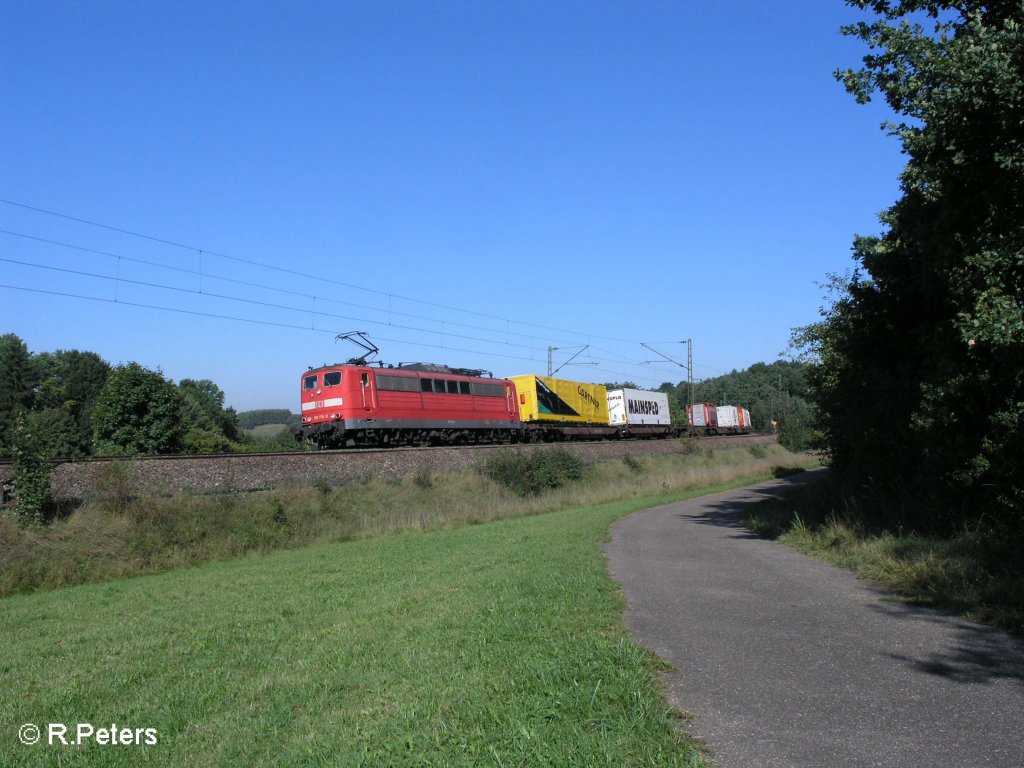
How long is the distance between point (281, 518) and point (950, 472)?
16.7 metres

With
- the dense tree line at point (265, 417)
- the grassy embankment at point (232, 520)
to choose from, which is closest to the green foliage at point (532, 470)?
the grassy embankment at point (232, 520)

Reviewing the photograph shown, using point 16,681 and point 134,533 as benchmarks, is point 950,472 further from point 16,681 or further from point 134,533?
point 134,533

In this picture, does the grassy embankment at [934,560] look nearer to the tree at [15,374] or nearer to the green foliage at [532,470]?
the green foliage at [532,470]

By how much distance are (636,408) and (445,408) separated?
925 inches

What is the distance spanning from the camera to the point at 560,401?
45.7 metres

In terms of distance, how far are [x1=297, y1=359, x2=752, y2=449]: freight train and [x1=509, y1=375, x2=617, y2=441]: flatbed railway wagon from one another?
54 millimetres

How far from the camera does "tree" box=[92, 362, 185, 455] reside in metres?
35.4

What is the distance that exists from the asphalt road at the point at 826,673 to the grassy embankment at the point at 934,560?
0.35 metres

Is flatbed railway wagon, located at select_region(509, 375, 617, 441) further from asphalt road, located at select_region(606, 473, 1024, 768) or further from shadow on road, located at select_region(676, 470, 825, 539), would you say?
asphalt road, located at select_region(606, 473, 1024, 768)

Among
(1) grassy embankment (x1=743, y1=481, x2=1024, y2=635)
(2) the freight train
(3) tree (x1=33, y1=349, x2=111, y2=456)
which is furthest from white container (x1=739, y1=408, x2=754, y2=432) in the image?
(1) grassy embankment (x1=743, y1=481, x2=1024, y2=635)

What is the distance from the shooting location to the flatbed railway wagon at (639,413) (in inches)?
2083

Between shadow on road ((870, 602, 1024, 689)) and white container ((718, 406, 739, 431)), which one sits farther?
white container ((718, 406, 739, 431))

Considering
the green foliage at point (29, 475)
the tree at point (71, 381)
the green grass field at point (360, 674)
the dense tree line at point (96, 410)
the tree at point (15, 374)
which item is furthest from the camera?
the tree at point (71, 381)

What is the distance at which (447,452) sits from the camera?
30.3m
